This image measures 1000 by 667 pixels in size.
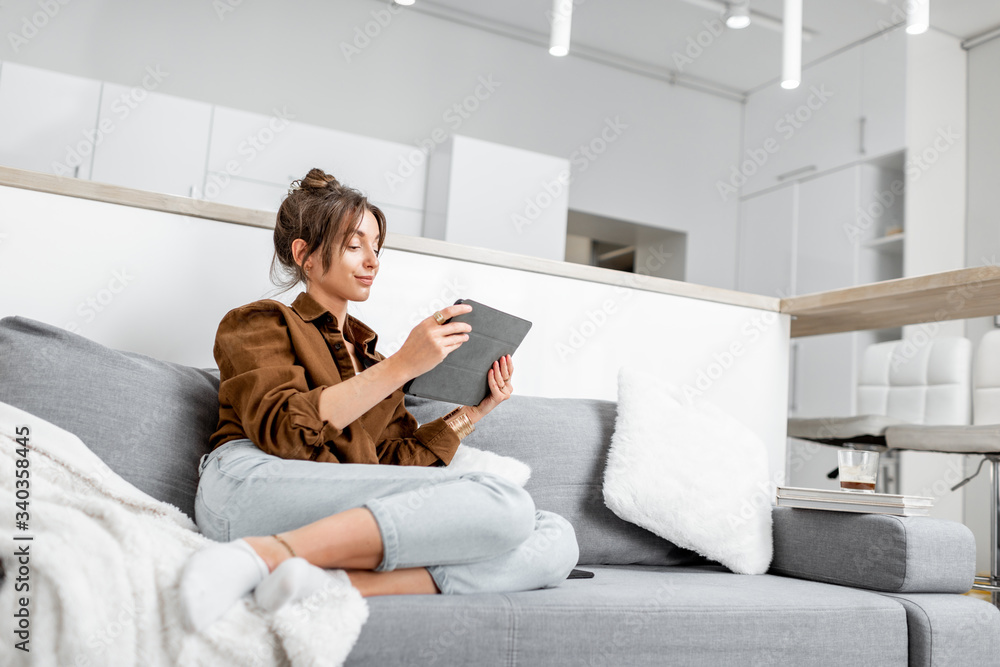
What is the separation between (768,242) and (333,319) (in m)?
4.51

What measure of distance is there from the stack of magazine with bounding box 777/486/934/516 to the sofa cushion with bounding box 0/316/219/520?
1195 mm

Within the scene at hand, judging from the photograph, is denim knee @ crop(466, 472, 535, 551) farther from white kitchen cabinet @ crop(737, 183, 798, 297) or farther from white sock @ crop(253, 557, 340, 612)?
white kitchen cabinet @ crop(737, 183, 798, 297)

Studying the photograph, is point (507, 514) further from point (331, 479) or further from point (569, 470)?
point (569, 470)

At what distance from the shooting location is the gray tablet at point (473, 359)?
1.50m

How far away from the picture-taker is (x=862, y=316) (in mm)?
2471

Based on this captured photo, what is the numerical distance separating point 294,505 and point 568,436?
30.3 inches

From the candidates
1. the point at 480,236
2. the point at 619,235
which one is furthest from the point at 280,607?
the point at 619,235

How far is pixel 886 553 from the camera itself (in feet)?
5.03

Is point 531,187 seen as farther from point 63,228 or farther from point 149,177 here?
point 63,228

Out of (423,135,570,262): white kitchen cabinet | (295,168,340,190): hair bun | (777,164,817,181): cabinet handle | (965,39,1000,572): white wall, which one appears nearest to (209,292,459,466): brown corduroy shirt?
(295,168,340,190): hair bun

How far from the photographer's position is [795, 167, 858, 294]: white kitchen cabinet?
486cm

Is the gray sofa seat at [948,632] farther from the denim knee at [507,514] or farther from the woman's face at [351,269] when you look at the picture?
the woman's face at [351,269]

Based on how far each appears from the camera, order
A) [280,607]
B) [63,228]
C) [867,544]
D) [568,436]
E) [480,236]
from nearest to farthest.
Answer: [280,607]
[867,544]
[63,228]
[568,436]
[480,236]

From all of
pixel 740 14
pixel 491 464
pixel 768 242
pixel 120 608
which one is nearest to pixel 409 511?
pixel 120 608
